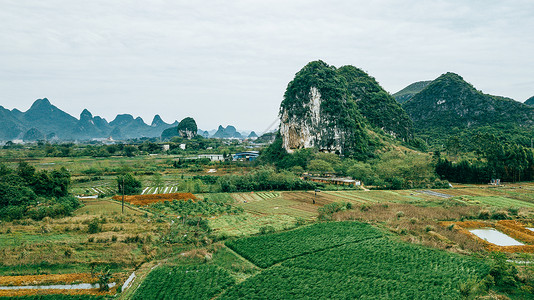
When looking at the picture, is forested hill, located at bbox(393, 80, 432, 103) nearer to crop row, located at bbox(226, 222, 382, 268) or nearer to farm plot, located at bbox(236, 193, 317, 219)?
farm plot, located at bbox(236, 193, 317, 219)

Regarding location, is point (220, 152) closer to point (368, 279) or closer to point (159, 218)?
point (159, 218)

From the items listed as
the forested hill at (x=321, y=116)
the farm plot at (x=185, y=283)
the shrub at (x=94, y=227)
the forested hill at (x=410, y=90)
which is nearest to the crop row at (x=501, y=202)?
the forested hill at (x=321, y=116)

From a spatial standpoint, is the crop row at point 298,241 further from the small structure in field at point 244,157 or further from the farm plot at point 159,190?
the small structure in field at point 244,157

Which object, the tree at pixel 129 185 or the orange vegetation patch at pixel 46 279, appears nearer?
the orange vegetation patch at pixel 46 279

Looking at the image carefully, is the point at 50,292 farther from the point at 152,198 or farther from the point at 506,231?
the point at 506,231

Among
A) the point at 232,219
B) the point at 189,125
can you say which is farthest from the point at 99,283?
the point at 189,125

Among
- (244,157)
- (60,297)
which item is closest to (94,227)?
(60,297)
